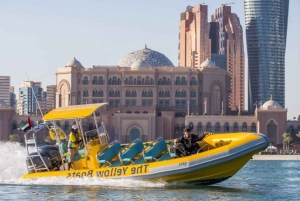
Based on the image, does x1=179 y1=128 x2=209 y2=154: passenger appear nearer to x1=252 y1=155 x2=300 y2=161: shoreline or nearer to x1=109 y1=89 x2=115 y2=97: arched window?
x1=252 y1=155 x2=300 y2=161: shoreline

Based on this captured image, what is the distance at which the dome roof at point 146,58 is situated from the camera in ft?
549

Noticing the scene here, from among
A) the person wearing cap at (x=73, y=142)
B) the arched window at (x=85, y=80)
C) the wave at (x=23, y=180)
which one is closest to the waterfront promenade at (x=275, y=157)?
the arched window at (x=85, y=80)

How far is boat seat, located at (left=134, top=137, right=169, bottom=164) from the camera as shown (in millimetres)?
43388

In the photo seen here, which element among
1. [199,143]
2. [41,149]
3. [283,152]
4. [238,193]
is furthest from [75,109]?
[283,152]

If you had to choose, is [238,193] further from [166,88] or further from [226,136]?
[166,88]

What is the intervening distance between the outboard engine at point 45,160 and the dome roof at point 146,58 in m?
119

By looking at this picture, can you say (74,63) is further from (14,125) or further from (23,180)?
(23,180)

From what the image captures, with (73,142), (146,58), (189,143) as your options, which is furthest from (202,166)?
(146,58)

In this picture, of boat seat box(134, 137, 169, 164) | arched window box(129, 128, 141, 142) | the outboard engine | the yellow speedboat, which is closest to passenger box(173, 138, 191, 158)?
the yellow speedboat

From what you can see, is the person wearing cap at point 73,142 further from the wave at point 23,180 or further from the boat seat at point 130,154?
the boat seat at point 130,154

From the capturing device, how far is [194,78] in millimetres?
159000

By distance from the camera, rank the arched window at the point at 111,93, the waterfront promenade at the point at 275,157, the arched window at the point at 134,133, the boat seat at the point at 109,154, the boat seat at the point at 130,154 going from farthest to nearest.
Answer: the arched window at the point at 111,93
the arched window at the point at 134,133
the waterfront promenade at the point at 275,157
the boat seat at the point at 109,154
the boat seat at the point at 130,154

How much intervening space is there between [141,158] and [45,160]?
17.6 feet

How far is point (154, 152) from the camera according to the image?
144 ft
